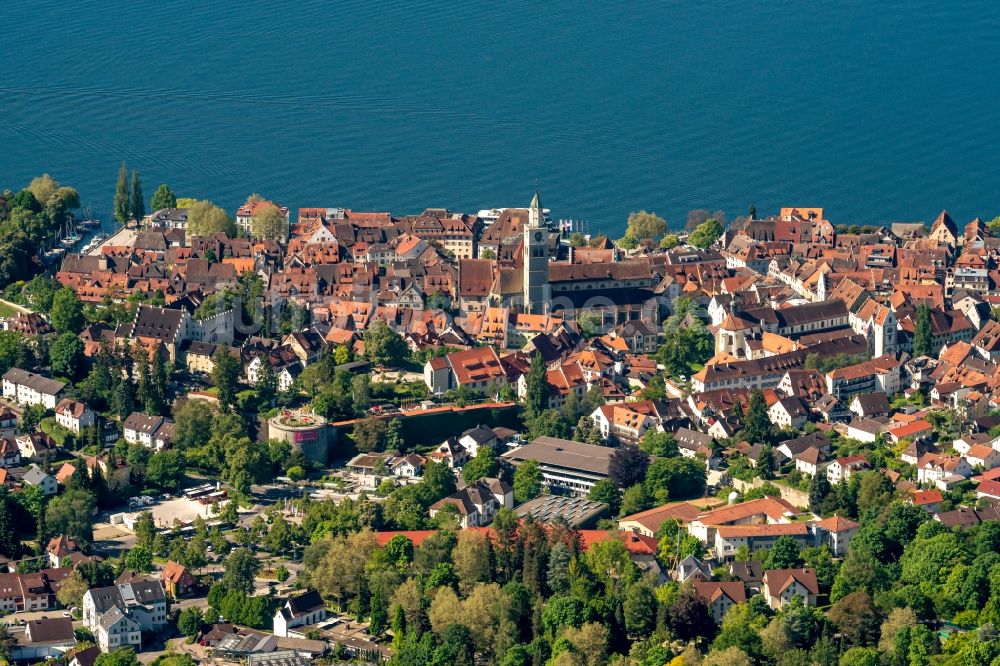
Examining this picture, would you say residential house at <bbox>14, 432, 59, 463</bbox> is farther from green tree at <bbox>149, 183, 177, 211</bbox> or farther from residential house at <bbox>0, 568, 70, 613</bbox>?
green tree at <bbox>149, 183, 177, 211</bbox>

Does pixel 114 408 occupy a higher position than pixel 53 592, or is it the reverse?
pixel 114 408

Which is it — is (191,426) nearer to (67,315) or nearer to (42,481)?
(42,481)

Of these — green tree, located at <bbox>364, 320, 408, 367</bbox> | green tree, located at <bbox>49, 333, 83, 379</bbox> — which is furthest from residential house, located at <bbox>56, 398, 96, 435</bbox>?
green tree, located at <bbox>364, 320, 408, 367</bbox>

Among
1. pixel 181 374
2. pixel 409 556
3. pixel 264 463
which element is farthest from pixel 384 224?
pixel 409 556

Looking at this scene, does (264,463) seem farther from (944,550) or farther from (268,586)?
(944,550)

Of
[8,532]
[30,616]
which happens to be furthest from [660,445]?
[30,616]

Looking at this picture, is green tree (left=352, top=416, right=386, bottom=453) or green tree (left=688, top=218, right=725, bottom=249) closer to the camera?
green tree (left=352, top=416, right=386, bottom=453)
